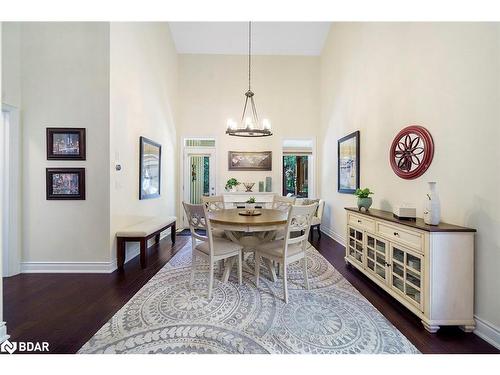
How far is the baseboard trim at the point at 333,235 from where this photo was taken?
442 centimetres

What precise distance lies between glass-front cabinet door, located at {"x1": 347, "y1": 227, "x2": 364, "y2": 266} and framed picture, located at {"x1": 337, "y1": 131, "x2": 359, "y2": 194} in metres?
1.08

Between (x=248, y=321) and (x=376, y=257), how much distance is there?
1.63 m

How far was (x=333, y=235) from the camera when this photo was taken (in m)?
4.86

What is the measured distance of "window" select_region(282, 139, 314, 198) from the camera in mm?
5910

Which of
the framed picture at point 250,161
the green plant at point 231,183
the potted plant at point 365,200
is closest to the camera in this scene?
the potted plant at point 365,200

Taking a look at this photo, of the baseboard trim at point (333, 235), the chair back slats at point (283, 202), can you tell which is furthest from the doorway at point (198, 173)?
the baseboard trim at point (333, 235)

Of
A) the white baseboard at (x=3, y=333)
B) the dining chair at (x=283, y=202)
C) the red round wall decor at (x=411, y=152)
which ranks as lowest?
the white baseboard at (x=3, y=333)

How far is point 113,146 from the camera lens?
10.2 ft

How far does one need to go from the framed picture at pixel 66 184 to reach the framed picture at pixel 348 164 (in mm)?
4126

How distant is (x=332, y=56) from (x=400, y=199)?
373 centimetres

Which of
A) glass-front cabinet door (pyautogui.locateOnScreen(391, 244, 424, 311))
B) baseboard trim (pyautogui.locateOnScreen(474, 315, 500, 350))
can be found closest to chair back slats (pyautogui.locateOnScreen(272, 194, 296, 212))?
glass-front cabinet door (pyautogui.locateOnScreen(391, 244, 424, 311))

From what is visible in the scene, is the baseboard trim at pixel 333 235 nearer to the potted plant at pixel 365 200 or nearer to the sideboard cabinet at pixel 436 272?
the potted plant at pixel 365 200

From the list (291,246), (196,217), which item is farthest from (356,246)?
(196,217)
